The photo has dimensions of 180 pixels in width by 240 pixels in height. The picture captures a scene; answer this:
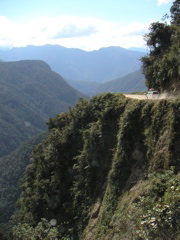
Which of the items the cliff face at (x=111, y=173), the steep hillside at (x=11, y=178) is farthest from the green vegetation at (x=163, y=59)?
the steep hillside at (x=11, y=178)

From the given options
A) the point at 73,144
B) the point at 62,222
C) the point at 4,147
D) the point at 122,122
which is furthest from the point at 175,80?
the point at 4,147

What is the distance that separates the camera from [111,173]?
17250 millimetres

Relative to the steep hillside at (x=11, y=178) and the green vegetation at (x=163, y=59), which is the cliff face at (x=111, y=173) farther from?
the steep hillside at (x=11, y=178)

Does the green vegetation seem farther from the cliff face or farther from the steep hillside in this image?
the steep hillside

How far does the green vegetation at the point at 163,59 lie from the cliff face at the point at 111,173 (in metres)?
3.99

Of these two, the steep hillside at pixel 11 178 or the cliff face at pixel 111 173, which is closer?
the cliff face at pixel 111 173

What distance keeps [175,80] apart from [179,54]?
1813mm

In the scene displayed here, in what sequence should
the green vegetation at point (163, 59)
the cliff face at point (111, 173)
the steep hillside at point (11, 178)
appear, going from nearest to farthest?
the cliff face at point (111, 173)
the green vegetation at point (163, 59)
the steep hillside at point (11, 178)

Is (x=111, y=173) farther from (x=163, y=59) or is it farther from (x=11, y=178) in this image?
(x=11, y=178)

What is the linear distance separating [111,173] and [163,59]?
10810 mm

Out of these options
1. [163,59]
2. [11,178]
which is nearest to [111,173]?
[163,59]

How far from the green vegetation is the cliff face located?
157 inches

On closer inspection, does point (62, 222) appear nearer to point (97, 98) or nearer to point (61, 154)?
point (61, 154)

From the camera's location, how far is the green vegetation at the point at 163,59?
2069cm
